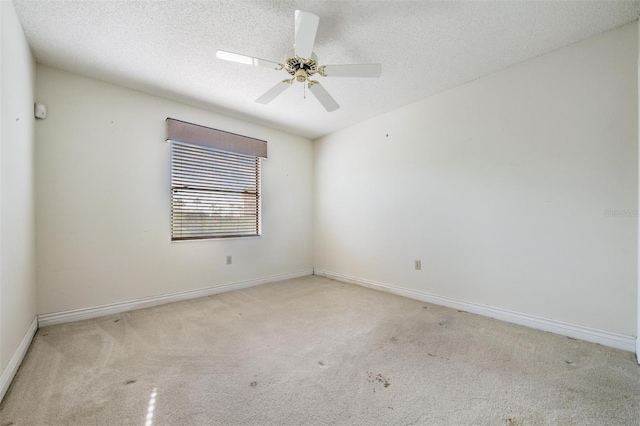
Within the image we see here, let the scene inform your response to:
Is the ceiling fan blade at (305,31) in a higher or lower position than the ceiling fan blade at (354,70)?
higher

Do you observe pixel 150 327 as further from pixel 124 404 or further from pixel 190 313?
pixel 124 404

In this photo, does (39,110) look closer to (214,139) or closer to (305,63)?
(214,139)

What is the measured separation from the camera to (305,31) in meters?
1.65

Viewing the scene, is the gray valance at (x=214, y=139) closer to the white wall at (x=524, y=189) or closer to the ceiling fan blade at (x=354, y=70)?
the white wall at (x=524, y=189)

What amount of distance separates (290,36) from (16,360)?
290cm

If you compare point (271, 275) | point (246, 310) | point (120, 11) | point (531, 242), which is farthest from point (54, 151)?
point (531, 242)

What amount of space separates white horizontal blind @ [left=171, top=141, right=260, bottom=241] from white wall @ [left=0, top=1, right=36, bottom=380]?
3.85 ft

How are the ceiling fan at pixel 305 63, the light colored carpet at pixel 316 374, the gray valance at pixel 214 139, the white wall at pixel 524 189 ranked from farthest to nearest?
the gray valance at pixel 214 139 → the white wall at pixel 524 189 → the ceiling fan at pixel 305 63 → the light colored carpet at pixel 316 374

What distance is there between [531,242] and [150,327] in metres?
3.48

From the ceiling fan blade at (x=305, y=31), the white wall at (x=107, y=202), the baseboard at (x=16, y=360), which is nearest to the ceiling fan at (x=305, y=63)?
the ceiling fan blade at (x=305, y=31)

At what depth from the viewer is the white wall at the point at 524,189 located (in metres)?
1.97

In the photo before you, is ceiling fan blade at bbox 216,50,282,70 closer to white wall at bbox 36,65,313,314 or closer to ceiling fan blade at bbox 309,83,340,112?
ceiling fan blade at bbox 309,83,340,112

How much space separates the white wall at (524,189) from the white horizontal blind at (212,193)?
5.79 ft

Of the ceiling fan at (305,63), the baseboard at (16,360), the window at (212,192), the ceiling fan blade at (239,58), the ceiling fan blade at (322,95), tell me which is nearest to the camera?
the baseboard at (16,360)
